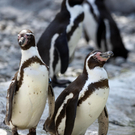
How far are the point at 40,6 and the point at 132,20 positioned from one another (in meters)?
2.98

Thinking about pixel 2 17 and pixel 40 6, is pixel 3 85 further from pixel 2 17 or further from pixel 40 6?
pixel 40 6

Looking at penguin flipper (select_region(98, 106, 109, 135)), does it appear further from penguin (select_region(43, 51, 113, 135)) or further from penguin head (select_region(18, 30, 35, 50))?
penguin head (select_region(18, 30, 35, 50))

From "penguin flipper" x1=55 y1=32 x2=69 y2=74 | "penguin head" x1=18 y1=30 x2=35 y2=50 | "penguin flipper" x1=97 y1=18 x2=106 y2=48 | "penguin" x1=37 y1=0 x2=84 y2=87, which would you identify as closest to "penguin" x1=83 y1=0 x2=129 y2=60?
"penguin flipper" x1=97 y1=18 x2=106 y2=48

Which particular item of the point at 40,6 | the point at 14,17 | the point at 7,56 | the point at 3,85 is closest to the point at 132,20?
the point at 40,6

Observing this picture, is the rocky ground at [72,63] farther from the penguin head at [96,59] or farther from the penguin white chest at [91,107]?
the penguin head at [96,59]

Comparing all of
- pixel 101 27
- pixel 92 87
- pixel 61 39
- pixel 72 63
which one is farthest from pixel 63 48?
pixel 101 27

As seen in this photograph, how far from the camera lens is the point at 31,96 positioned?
113 inches

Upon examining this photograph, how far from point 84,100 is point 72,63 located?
12.6 feet

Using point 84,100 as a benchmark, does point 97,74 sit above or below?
above

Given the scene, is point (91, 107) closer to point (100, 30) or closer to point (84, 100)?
point (84, 100)

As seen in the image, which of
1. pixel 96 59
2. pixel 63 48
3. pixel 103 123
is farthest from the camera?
pixel 63 48

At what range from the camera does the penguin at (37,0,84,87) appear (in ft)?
15.0

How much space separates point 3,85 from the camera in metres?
4.16

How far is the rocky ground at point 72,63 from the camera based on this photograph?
3.85 metres
